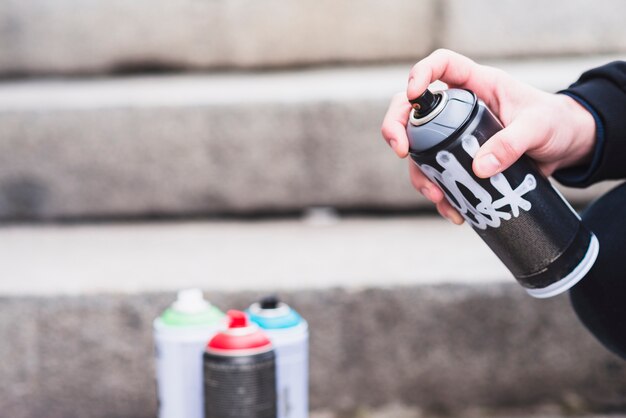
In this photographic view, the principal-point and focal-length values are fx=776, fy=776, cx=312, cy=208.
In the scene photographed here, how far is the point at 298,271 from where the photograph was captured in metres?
1.99

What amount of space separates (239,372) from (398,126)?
56 cm

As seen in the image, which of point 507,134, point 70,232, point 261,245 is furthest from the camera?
point 70,232

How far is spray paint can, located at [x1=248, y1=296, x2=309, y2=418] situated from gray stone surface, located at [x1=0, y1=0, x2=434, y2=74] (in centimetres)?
131

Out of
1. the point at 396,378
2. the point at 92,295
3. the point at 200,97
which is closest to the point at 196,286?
the point at 92,295

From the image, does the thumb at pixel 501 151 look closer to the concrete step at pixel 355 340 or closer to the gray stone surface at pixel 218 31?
the concrete step at pixel 355 340

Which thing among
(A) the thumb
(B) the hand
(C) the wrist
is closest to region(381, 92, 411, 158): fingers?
(B) the hand

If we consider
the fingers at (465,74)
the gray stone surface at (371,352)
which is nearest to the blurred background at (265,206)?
the gray stone surface at (371,352)

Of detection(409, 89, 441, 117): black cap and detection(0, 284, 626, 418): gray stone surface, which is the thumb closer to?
detection(409, 89, 441, 117): black cap

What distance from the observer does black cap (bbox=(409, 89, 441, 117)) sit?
48.1 inches

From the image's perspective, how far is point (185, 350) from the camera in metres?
1.59

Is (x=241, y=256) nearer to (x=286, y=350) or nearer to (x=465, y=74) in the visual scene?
(x=286, y=350)

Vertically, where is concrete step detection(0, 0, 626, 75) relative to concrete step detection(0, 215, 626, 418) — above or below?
above

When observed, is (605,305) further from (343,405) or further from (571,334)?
(343,405)

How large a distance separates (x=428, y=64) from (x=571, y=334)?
0.95m
